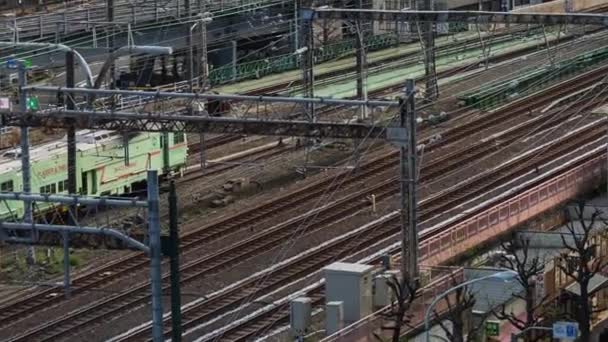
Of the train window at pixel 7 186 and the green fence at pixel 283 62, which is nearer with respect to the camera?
the train window at pixel 7 186

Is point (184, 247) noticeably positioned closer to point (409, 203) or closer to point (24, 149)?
point (24, 149)

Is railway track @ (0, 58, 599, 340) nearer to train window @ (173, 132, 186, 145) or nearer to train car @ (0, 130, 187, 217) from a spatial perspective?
train car @ (0, 130, 187, 217)

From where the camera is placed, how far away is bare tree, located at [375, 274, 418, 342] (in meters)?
17.5

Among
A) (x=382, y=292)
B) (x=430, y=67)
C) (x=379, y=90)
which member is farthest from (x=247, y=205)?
(x=379, y=90)

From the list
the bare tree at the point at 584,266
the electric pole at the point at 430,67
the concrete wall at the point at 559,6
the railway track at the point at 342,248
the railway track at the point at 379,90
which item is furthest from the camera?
the concrete wall at the point at 559,6

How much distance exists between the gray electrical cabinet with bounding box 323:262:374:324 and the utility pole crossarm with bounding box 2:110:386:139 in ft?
7.00

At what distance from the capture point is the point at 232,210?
2659 cm

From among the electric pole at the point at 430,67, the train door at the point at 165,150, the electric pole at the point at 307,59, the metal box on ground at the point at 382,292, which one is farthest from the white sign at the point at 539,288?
the electric pole at the point at 430,67

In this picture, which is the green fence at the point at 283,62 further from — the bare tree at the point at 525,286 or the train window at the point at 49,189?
the bare tree at the point at 525,286

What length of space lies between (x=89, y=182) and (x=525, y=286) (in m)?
9.76

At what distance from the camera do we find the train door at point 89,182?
85.6ft

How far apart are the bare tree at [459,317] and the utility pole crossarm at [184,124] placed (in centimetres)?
263

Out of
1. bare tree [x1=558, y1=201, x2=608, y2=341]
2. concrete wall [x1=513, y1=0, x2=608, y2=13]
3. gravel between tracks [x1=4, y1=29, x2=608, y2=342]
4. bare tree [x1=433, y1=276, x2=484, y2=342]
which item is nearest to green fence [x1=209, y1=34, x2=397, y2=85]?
concrete wall [x1=513, y1=0, x2=608, y2=13]

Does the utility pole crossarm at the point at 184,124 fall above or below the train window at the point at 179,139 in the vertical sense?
above
